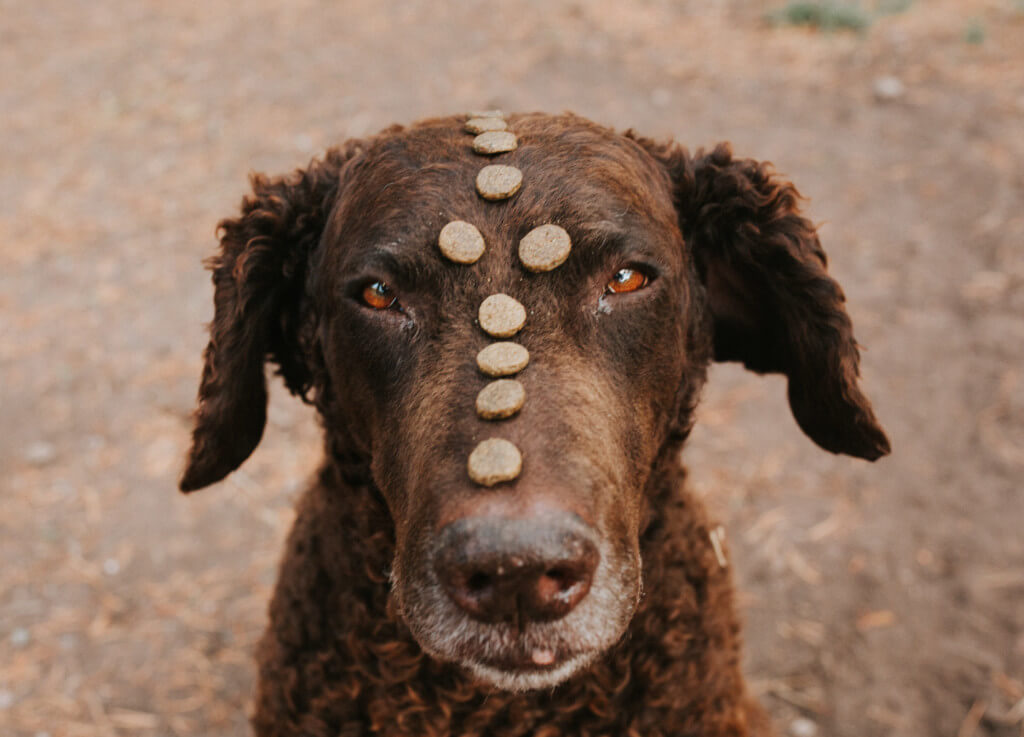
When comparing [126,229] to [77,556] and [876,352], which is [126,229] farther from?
[876,352]

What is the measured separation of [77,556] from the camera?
475 cm

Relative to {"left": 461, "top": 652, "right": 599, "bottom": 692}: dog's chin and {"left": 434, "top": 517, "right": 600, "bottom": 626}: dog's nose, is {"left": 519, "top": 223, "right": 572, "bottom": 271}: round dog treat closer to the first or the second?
{"left": 434, "top": 517, "right": 600, "bottom": 626}: dog's nose

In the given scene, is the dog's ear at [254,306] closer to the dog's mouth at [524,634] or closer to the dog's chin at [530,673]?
the dog's mouth at [524,634]

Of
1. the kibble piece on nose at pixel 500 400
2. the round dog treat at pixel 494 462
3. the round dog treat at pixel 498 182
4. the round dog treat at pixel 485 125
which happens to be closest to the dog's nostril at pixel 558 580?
the round dog treat at pixel 494 462

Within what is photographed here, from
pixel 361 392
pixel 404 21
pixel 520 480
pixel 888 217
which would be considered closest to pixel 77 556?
pixel 361 392

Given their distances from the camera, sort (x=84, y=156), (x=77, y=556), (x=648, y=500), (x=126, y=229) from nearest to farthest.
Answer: (x=648, y=500), (x=77, y=556), (x=126, y=229), (x=84, y=156)

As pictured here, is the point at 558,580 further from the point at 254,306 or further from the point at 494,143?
the point at 254,306

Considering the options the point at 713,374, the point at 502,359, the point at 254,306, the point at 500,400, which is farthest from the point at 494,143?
the point at 713,374

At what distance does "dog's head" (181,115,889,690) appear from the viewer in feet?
6.36

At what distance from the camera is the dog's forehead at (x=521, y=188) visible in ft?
7.57

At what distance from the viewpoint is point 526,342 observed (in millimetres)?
2182

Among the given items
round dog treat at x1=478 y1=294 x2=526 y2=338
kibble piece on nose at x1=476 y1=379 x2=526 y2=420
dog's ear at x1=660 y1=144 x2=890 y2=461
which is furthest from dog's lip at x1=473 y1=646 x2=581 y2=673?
dog's ear at x1=660 y1=144 x2=890 y2=461

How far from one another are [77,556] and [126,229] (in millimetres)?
3307

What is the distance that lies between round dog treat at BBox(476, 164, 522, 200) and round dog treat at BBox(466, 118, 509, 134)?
0.70 ft
